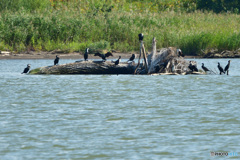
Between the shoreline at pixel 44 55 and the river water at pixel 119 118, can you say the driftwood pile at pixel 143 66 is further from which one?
the shoreline at pixel 44 55

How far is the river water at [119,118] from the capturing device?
8773mm

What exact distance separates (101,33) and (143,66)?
496 inches

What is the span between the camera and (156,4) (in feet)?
167

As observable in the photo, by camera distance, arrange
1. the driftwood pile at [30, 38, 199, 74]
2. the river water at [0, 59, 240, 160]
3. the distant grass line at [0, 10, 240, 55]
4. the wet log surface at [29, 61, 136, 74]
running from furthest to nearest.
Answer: the distant grass line at [0, 10, 240, 55], the wet log surface at [29, 61, 136, 74], the driftwood pile at [30, 38, 199, 74], the river water at [0, 59, 240, 160]

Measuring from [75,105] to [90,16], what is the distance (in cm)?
2154

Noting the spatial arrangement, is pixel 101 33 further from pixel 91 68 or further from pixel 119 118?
pixel 119 118

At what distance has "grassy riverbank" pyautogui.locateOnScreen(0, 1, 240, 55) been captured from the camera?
32.8 meters

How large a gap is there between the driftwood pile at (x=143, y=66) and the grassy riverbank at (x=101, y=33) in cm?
1066

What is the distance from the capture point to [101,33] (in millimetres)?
34219

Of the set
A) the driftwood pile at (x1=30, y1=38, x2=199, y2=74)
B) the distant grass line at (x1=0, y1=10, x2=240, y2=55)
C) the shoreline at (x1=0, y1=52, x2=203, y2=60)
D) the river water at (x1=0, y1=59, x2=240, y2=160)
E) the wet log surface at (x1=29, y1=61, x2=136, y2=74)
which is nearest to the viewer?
the river water at (x1=0, y1=59, x2=240, y2=160)

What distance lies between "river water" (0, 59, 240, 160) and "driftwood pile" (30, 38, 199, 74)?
21.6 inches

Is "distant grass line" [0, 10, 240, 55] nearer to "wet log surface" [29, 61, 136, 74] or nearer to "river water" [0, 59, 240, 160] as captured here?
"wet log surface" [29, 61, 136, 74]

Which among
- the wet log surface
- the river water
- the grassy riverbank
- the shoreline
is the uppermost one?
the grassy riverbank

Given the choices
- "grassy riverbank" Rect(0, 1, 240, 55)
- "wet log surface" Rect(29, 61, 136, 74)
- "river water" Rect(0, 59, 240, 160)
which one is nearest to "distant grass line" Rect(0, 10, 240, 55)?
"grassy riverbank" Rect(0, 1, 240, 55)
